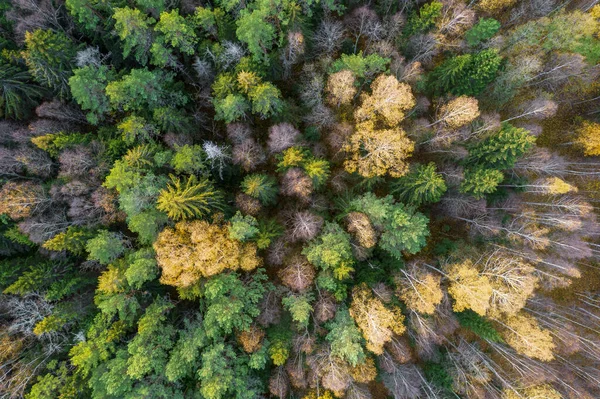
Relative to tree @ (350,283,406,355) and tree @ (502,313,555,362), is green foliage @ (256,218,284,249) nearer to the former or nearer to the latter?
tree @ (350,283,406,355)

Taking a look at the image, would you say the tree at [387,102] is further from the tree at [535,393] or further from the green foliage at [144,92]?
the tree at [535,393]

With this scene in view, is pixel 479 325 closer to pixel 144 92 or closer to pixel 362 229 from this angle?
pixel 362 229

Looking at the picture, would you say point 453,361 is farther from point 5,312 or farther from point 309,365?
point 5,312

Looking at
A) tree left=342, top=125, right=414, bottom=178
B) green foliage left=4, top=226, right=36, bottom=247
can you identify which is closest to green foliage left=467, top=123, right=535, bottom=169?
tree left=342, top=125, right=414, bottom=178

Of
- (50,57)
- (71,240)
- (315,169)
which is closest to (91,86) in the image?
(50,57)

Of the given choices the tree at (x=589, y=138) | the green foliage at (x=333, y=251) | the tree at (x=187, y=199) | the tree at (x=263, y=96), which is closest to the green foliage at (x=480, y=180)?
the green foliage at (x=333, y=251)
